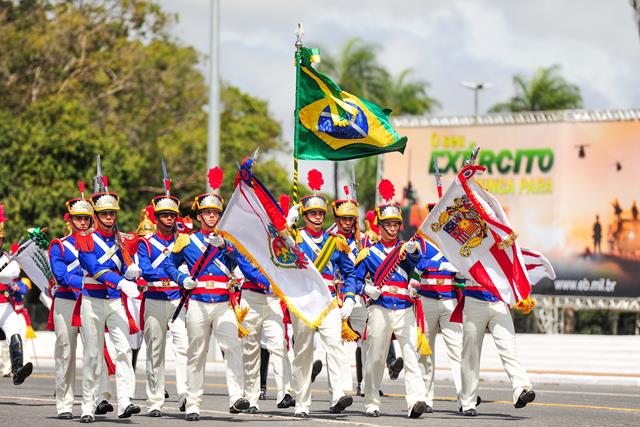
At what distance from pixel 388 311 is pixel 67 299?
321cm

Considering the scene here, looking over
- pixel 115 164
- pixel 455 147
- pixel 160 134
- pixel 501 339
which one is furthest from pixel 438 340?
pixel 160 134

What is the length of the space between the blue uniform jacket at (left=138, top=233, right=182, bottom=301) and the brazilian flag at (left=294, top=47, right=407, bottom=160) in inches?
67.1

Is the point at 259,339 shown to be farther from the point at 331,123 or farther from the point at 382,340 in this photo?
the point at 331,123

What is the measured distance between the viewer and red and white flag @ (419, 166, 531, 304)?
14.7m

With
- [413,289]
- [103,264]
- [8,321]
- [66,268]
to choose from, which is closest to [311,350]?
[413,289]

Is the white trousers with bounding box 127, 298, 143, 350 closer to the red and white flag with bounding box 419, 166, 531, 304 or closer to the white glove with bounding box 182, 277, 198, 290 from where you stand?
the white glove with bounding box 182, 277, 198, 290

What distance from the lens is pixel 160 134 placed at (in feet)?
156

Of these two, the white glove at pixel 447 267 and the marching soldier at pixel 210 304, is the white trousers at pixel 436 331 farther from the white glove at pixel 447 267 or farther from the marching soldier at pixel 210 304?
the marching soldier at pixel 210 304

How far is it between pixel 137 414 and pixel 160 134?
1329 inches

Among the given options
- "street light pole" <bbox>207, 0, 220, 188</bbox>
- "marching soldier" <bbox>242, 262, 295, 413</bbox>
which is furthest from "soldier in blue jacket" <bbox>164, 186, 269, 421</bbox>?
"street light pole" <bbox>207, 0, 220, 188</bbox>

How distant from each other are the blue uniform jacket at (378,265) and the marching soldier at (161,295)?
6.34 feet

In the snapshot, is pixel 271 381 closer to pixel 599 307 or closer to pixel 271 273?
pixel 271 273

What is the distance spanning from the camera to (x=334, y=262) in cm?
1428

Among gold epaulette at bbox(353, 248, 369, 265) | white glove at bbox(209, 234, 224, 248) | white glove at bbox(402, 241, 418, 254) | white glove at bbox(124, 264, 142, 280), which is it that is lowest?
white glove at bbox(124, 264, 142, 280)
